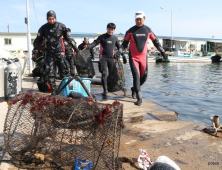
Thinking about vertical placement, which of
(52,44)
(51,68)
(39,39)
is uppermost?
(39,39)

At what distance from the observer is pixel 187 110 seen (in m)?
6.51

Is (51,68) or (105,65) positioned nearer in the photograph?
(51,68)

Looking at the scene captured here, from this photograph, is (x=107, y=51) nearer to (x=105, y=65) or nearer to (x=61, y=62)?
(x=105, y=65)

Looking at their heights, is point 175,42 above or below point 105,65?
above

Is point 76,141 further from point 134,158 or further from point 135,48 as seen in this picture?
point 135,48


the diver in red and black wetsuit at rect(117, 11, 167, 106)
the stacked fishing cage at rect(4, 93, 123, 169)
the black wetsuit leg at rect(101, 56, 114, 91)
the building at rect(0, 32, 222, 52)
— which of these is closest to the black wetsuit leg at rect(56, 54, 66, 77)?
the black wetsuit leg at rect(101, 56, 114, 91)

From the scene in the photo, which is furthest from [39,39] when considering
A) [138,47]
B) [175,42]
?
[175,42]

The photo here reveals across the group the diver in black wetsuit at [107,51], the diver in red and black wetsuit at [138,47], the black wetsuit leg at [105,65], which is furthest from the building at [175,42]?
the diver in red and black wetsuit at [138,47]

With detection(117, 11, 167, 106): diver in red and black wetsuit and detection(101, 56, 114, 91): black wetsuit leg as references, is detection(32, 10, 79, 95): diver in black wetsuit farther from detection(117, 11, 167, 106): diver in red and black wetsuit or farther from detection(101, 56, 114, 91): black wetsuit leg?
detection(117, 11, 167, 106): diver in red and black wetsuit

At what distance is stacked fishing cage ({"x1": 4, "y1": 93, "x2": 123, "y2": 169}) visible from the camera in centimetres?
242

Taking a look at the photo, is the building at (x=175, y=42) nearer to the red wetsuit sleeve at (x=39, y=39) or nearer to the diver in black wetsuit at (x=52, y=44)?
the red wetsuit sleeve at (x=39, y=39)

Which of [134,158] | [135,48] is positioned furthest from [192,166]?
[135,48]

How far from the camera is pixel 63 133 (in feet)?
8.18

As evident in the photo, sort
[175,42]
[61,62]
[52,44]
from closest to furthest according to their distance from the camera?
[52,44] → [61,62] → [175,42]
